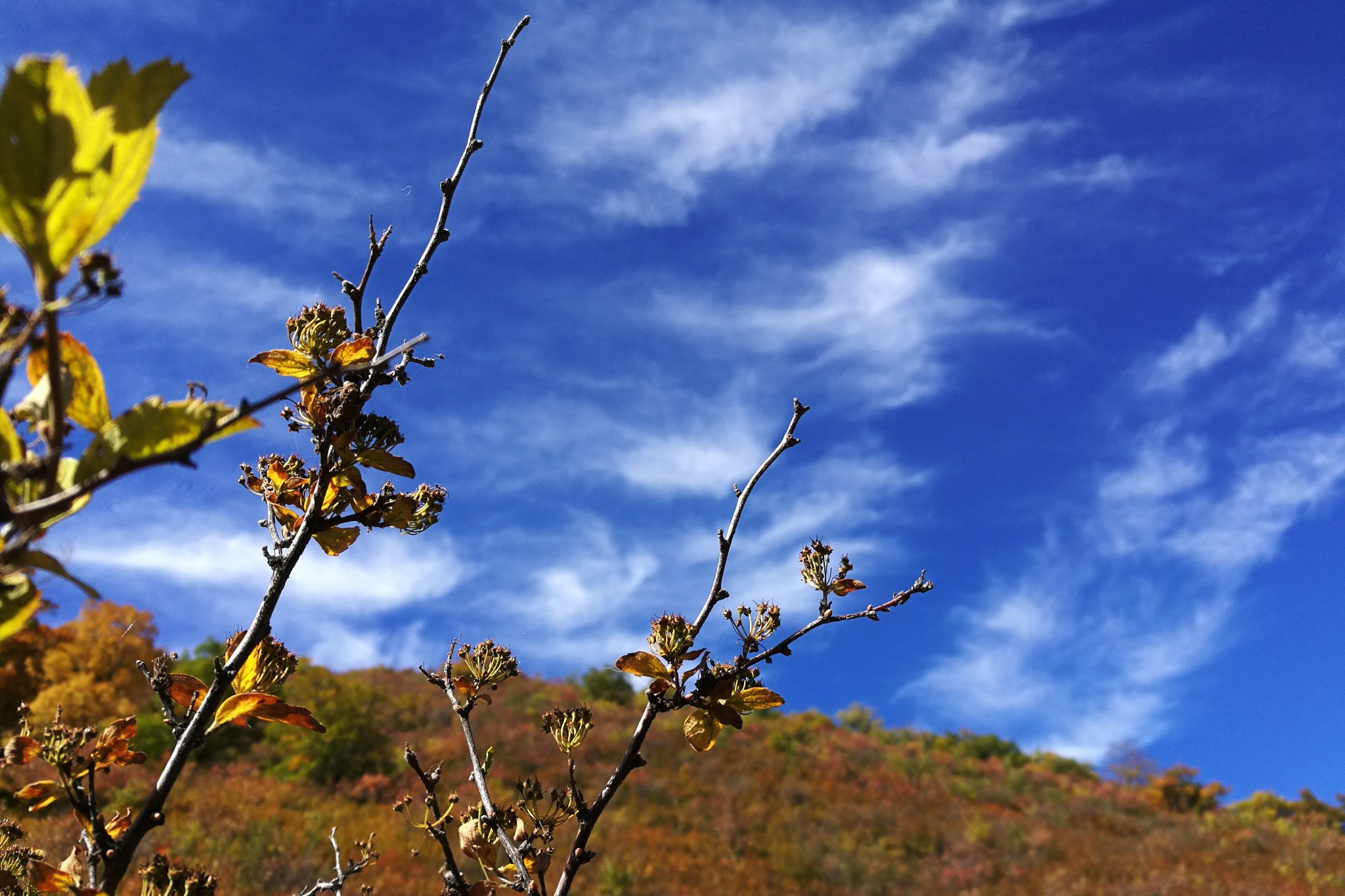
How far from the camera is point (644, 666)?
4.14ft

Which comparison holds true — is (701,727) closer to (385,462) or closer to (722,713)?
(722,713)

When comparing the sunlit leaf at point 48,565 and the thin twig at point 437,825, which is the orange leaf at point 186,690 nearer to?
the thin twig at point 437,825

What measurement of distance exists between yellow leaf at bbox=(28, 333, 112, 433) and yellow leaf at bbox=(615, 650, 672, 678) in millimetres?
797

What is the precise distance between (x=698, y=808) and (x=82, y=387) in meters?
15.0

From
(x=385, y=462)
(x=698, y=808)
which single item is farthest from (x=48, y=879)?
(x=698, y=808)

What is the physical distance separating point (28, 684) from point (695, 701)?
21.0 metres

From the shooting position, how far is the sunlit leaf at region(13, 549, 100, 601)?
1.72 ft

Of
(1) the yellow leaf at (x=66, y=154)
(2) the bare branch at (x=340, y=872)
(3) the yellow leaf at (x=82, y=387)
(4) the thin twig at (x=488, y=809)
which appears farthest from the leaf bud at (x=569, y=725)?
(1) the yellow leaf at (x=66, y=154)

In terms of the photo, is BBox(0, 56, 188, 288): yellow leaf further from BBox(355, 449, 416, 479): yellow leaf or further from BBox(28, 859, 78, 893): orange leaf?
BBox(28, 859, 78, 893): orange leaf

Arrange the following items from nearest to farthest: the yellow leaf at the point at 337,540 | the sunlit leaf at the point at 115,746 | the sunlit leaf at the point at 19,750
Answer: the sunlit leaf at the point at 19,750 < the sunlit leaf at the point at 115,746 < the yellow leaf at the point at 337,540

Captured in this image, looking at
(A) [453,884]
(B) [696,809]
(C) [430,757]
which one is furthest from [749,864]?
(A) [453,884]

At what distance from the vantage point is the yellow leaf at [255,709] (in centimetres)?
98

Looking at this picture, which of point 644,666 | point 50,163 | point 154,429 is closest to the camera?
point 50,163

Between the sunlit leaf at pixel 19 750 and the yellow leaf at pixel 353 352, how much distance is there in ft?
1.84
